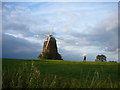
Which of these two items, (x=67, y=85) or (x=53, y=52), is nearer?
(x=67, y=85)

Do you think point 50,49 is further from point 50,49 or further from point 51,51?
point 51,51

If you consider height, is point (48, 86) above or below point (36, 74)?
below

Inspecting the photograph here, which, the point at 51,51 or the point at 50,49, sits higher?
the point at 50,49

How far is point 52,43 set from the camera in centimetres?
3394

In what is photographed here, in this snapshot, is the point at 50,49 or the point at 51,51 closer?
the point at 50,49

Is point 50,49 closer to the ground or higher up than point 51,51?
higher up

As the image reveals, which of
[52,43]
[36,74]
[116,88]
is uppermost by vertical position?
[52,43]

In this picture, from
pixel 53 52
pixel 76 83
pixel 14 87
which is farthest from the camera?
pixel 53 52

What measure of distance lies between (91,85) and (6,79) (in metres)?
2.65

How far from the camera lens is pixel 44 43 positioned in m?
34.8

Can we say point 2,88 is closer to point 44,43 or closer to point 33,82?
point 33,82

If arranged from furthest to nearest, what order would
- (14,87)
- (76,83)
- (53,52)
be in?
(53,52)
(76,83)
(14,87)

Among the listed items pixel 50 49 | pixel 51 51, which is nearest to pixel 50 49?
pixel 50 49

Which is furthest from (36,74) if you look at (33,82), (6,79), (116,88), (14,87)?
(116,88)
